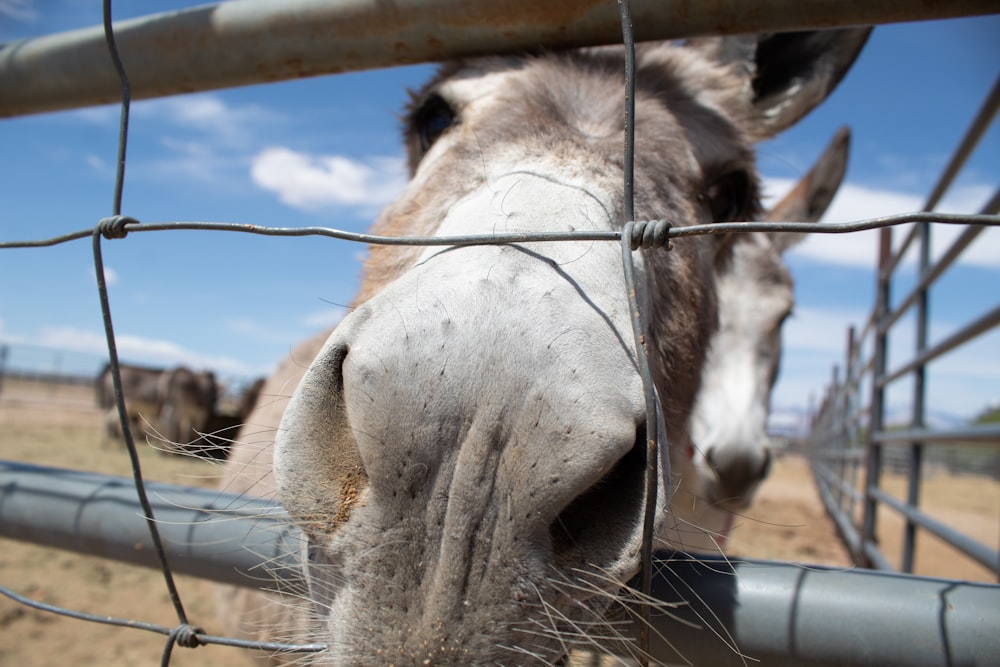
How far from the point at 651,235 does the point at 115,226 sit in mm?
1051

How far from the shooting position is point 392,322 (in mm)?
965

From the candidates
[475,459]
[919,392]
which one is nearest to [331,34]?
[475,459]

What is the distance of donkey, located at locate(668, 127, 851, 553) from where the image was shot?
3.85 meters

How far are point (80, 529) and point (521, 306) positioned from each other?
47.1 inches

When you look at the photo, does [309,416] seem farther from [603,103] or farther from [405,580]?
[603,103]

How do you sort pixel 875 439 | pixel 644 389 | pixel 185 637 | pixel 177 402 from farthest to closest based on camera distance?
1. pixel 177 402
2. pixel 875 439
3. pixel 185 637
4. pixel 644 389

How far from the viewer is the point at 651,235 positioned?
89 centimetres

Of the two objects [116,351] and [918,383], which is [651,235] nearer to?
[116,351]

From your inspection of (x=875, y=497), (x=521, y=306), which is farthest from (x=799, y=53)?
(x=875, y=497)

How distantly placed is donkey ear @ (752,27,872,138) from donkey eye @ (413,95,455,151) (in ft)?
4.34

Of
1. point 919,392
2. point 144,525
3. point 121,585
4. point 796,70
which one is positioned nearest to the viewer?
point 144,525

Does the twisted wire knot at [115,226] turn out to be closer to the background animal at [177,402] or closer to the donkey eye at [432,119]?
the donkey eye at [432,119]

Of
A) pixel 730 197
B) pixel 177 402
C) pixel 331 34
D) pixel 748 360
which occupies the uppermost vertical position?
pixel 177 402

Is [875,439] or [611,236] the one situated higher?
[875,439]
